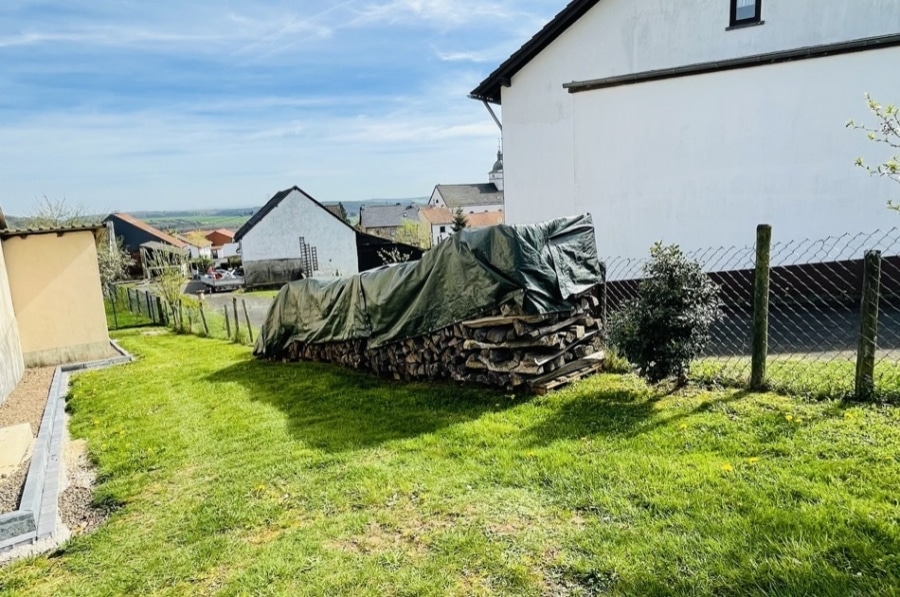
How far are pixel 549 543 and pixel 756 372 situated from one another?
3001 millimetres

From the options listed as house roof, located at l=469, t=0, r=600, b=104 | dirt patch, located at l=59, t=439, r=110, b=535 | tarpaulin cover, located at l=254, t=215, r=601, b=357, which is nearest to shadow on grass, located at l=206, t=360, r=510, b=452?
tarpaulin cover, located at l=254, t=215, r=601, b=357

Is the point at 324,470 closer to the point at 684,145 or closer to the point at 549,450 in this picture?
the point at 549,450

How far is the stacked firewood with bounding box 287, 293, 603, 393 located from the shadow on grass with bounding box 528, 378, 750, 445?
19.2 inches

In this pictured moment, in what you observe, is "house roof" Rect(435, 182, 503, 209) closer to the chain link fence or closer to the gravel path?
the chain link fence

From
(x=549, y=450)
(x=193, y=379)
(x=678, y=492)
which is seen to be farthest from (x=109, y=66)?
(x=678, y=492)

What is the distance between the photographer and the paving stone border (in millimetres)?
3668

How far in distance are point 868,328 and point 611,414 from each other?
215cm

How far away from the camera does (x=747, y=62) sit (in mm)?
9484

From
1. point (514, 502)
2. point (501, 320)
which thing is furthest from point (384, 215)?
point (514, 502)

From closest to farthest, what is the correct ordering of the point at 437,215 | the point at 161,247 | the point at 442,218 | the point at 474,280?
the point at 474,280
the point at 161,247
the point at 442,218
the point at 437,215

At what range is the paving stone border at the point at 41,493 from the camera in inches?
144

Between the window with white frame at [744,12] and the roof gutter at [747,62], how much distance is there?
89 centimetres

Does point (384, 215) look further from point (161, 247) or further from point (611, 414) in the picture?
point (611, 414)

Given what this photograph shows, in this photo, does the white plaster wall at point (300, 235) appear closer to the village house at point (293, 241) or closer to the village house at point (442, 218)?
the village house at point (293, 241)
